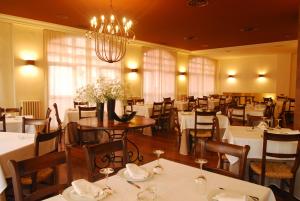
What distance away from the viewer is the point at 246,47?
34.7 feet

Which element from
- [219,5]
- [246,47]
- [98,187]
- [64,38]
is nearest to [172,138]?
[219,5]

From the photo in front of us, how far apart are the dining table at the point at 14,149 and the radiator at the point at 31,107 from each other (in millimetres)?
4168

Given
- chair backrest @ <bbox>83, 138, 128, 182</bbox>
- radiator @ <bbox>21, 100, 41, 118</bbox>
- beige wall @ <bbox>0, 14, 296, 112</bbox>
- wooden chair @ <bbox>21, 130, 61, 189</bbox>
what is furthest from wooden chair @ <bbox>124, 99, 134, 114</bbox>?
chair backrest @ <bbox>83, 138, 128, 182</bbox>

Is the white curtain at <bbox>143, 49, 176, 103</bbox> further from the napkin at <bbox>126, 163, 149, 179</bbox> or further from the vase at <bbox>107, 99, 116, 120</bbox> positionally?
the napkin at <bbox>126, 163, 149, 179</bbox>

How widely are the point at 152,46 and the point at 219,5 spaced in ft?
18.2

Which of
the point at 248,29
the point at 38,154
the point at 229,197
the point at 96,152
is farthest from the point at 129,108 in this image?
the point at 229,197

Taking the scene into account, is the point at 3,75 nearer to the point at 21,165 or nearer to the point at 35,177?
the point at 35,177

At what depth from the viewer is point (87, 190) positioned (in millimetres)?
1493

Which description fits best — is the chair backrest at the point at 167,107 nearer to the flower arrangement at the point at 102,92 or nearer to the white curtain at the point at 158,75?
the white curtain at the point at 158,75

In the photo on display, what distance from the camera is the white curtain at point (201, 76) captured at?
42.8 feet

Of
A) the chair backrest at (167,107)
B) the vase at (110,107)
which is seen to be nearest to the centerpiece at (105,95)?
the vase at (110,107)

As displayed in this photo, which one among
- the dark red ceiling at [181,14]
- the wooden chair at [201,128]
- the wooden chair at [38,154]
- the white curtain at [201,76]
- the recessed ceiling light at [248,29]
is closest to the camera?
the wooden chair at [38,154]

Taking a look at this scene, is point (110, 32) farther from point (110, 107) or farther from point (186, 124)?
point (186, 124)

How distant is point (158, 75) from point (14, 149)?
28.7 ft
